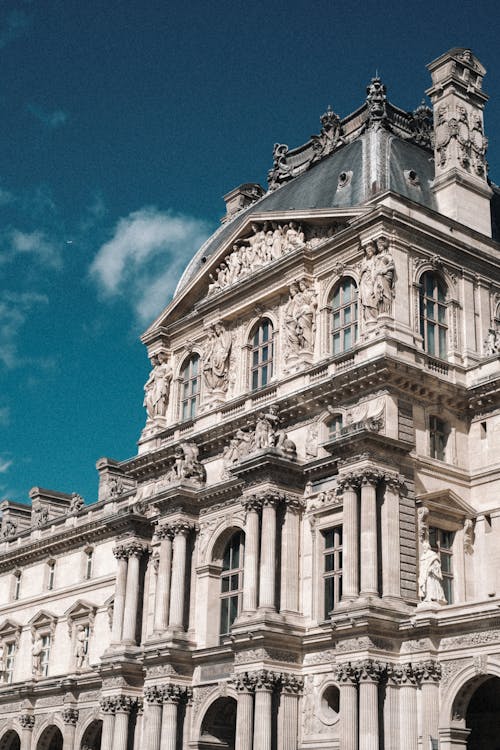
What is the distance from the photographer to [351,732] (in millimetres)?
33250

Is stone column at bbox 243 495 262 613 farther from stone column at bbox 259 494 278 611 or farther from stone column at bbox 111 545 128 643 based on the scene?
stone column at bbox 111 545 128 643

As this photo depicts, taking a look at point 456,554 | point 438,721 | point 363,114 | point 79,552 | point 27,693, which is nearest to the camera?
point 438,721

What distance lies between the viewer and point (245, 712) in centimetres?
3669

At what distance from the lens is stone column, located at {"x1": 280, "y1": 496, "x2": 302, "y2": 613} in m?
38.2

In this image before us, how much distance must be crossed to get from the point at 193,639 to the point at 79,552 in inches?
613

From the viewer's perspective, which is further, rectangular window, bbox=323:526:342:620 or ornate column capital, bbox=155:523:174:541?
ornate column capital, bbox=155:523:174:541

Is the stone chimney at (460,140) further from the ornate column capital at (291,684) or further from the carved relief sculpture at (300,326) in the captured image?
the ornate column capital at (291,684)

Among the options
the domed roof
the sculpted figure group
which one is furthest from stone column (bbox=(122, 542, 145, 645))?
the domed roof

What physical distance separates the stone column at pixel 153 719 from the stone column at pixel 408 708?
11.2m

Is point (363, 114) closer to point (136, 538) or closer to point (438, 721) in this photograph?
point (136, 538)

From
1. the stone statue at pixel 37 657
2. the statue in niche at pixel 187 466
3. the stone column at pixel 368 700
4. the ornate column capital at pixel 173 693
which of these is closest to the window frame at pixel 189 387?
the statue in niche at pixel 187 466

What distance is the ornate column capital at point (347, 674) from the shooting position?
33.6 meters

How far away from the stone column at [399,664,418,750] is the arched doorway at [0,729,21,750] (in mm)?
27134

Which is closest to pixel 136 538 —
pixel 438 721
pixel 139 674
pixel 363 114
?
pixel 139 674
